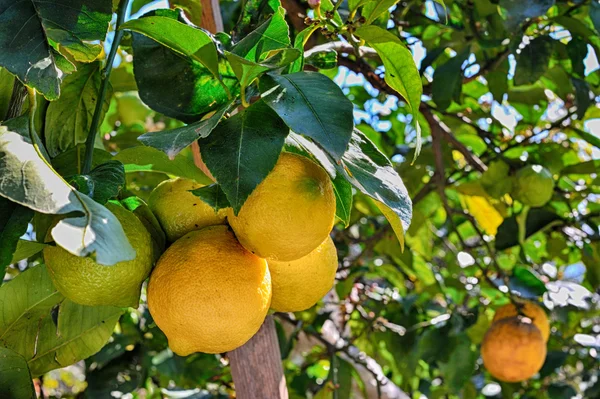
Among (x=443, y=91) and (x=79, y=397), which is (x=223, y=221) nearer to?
(x=443, y=91)

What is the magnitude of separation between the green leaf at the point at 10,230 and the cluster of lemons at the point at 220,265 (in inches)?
2.8

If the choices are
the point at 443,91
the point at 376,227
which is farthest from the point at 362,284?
the point at 443,91

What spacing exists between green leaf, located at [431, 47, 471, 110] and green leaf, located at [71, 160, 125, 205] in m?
0.93

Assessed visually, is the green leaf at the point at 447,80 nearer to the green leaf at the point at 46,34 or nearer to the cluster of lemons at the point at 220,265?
the cluster of lemons at the point at 220,265

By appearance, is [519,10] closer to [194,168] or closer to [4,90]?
[194,168]

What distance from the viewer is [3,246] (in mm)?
572

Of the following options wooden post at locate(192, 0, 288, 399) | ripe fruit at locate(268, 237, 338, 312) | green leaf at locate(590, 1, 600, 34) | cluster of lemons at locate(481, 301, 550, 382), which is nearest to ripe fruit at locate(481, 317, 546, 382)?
cluster of lemons at locate(481, 301, 550, 382)

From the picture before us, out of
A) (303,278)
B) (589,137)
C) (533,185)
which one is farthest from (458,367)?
(303,278)

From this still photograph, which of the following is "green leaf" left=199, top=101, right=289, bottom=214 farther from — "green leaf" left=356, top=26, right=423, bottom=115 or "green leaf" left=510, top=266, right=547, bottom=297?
"green leaf" left=510, top=266, right=547, bottom=297

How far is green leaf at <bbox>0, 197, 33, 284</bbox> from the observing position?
22.5 inches

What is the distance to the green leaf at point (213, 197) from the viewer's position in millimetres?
649

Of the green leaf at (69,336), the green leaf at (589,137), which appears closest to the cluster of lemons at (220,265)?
the green leaf at (69,336)

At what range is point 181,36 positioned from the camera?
0.65m

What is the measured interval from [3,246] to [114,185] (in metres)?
0.11
